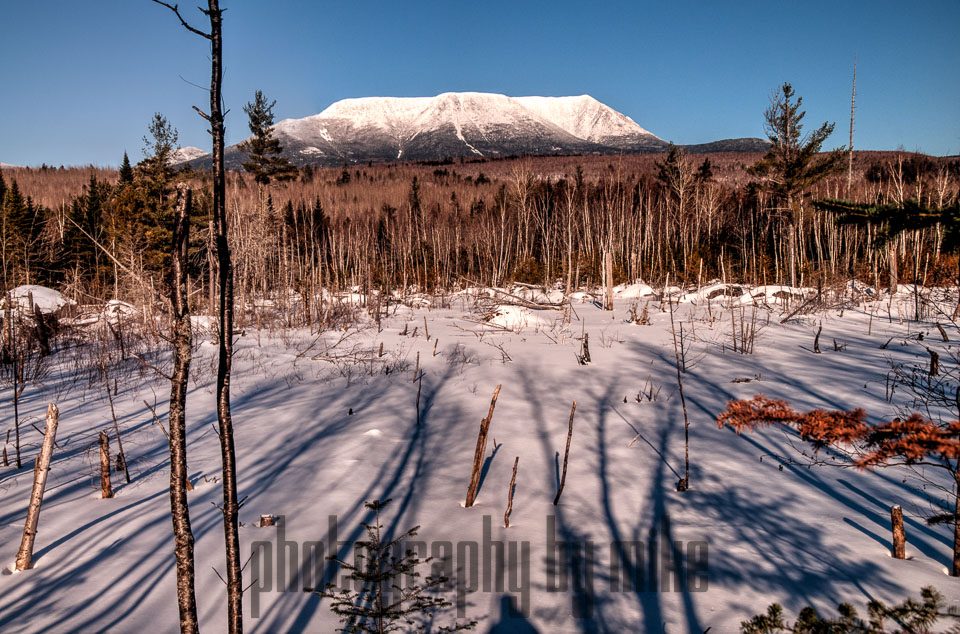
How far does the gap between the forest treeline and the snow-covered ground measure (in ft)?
8.92

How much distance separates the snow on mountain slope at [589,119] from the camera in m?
93.4

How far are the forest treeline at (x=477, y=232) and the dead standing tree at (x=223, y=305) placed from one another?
6.04 meters

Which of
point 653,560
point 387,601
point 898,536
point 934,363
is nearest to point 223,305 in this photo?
point 387,601

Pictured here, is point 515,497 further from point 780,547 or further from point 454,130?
point 454,130

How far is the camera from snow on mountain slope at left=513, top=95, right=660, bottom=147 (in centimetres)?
9338

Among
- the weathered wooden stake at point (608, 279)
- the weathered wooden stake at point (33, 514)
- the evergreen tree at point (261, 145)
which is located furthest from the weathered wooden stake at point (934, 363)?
the evergreen tree at point (261, 145)

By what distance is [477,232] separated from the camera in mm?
26266

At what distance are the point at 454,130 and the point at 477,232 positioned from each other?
7560 centimetres

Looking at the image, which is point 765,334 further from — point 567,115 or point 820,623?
point 567,115

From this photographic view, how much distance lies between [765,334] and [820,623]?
355 inches

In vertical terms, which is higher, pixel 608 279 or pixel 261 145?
pixel 261 145

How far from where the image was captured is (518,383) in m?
7.07

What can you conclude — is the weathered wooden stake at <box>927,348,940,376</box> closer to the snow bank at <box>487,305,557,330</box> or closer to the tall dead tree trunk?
the snow bank at <box>487,305,557,330</box>

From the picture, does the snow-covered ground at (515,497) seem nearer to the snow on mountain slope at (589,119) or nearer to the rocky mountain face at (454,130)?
the rocky mountain face at (454,130)
